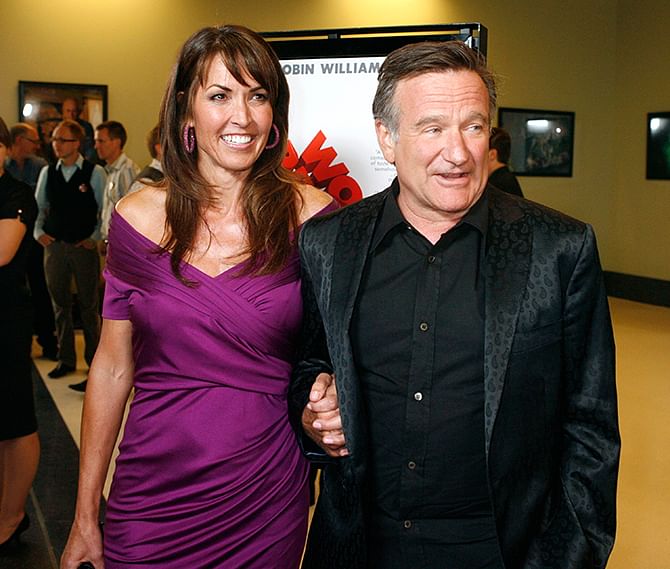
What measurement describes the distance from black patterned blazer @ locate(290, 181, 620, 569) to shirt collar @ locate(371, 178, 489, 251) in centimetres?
2

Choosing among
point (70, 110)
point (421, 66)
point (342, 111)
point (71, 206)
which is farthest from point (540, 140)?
point (421, 66)

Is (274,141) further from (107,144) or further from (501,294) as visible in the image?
(107,144)

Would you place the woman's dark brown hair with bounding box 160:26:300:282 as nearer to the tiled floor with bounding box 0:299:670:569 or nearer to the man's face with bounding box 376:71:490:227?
the man's face with bounding box 376:71:490:227

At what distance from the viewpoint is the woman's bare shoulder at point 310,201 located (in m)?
2.19

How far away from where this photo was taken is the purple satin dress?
80.5 inches

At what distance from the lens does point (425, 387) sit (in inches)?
68.7

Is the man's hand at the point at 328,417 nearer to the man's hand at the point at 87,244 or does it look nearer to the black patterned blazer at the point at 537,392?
the black patterned blazer at the point at 537,392

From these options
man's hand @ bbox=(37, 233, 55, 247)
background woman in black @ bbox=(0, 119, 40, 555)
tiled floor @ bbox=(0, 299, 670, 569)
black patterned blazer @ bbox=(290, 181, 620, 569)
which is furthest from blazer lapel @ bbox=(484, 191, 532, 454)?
man's hand @ bbox=(37, 233, 55, 247)

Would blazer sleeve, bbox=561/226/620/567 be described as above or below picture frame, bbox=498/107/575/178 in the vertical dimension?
below

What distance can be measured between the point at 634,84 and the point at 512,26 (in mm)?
1888

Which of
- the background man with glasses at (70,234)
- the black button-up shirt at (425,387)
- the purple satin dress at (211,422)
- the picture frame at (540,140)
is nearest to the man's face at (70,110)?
the background man with glasses at (70,234)

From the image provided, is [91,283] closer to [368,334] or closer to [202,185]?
[202,185]

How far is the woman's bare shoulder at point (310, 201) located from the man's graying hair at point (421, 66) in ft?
1.31

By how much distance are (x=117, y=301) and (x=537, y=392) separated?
977 mm
